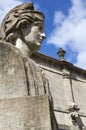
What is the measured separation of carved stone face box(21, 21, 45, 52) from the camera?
3.14m

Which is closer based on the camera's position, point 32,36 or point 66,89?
point 32,36

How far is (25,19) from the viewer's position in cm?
313

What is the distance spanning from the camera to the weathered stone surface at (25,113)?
2.61 metres

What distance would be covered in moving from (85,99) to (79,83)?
1014mm

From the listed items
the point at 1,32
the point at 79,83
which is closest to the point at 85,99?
the point at 79,83

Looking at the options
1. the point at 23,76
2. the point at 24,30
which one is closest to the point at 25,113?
the point at 23,76

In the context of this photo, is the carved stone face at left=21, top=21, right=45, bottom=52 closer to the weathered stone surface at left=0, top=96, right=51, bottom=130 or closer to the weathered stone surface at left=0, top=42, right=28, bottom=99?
the weathered stone surface at left=0, top=42, right=28, bottom=99

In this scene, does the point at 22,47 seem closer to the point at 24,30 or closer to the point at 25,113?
the point at 24,30

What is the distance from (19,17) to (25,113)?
869 mm

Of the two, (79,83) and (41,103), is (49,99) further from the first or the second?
(79,83)

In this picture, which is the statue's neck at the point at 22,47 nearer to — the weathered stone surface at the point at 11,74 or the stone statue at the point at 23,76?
the stone statue at the point at 23,76

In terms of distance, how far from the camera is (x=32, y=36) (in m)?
3.15

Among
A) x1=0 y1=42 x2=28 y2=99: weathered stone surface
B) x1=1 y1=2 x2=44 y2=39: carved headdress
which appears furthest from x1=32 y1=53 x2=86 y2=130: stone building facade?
x1=0 y1=42 x2=28 y2=99: weathered stone surface

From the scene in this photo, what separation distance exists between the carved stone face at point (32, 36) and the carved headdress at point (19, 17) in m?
0.05
